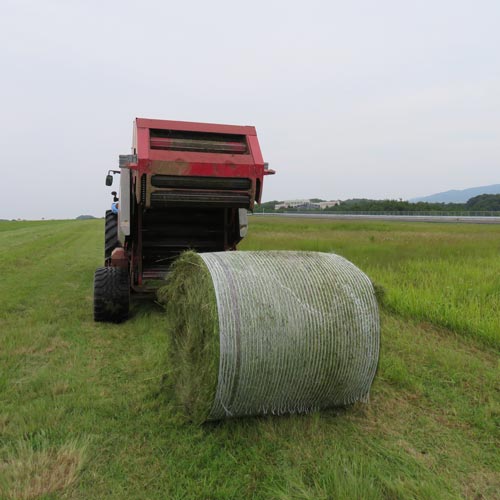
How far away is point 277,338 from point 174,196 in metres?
2.82

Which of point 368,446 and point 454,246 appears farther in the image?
point 454,246

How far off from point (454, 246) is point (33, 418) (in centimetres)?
1185

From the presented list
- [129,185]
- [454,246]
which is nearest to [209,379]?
[129,185]

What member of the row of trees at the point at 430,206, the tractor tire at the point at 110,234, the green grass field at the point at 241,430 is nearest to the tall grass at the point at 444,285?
the green grass field at the point at 241,430

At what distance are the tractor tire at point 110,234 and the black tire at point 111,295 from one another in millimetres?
2381

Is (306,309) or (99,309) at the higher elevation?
(306,309)

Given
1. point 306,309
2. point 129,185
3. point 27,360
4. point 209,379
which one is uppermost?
point 129,185

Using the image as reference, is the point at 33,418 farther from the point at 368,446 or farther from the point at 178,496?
the point at 368,446

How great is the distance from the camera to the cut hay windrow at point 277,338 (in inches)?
114

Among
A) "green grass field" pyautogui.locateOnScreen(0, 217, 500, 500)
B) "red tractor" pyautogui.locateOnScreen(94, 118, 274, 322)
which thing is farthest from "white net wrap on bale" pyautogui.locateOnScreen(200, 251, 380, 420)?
"red tractor" pyautogui.locateOnScreen(94, 118, 274, 322)

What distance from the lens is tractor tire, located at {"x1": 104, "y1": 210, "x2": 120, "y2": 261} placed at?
8234mm

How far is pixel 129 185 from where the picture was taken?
5746mm

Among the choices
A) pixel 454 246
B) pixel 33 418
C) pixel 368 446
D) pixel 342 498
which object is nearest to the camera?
pixel 342 498

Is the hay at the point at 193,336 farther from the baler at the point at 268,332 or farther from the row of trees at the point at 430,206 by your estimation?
the row of trees at the point at 430,206
